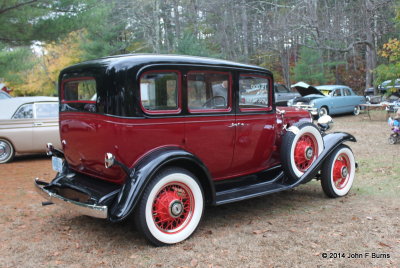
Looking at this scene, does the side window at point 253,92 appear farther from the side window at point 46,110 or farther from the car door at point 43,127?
the side window at point 46,110

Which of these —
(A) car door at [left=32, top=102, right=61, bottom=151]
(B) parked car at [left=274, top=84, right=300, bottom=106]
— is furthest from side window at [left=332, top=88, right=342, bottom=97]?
(A) car door at [left=32, top=102, right=61, bottom=151]

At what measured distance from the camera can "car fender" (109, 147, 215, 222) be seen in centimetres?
358

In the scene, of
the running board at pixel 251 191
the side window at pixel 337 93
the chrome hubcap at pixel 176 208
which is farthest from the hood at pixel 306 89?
the chrome hubcap at pixel 176 208

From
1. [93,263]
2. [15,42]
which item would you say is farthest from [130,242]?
[15,42]

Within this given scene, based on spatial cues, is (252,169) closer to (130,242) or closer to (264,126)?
(264,126)

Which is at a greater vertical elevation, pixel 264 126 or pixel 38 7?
pixel 38 7

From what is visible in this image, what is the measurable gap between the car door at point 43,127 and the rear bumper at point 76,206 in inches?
176

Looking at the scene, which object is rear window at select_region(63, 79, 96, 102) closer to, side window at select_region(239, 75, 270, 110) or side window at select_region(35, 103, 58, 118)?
side window at select_region(239, 75, 270, 110)

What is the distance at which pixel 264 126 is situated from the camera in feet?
16.4

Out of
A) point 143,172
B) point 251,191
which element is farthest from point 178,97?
point 251,191

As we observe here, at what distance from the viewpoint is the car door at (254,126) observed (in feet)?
15.6

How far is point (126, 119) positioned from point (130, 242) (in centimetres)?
131

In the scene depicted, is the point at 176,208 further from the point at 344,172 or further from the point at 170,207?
the point at 344,172

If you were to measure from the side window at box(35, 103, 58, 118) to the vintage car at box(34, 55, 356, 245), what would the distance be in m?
4.24
